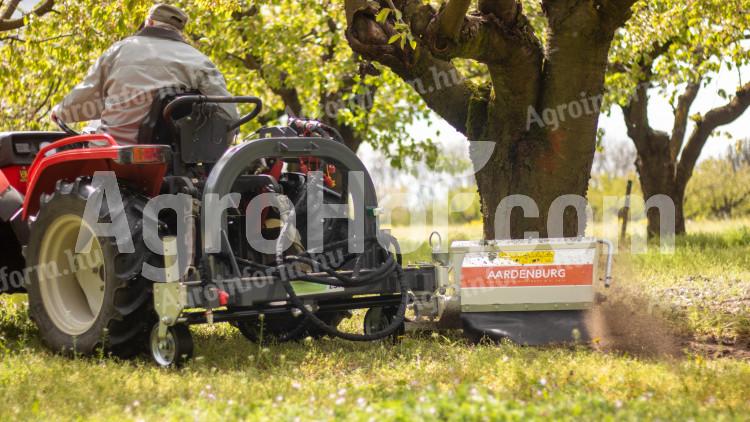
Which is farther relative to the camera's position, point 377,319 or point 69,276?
point 377,319

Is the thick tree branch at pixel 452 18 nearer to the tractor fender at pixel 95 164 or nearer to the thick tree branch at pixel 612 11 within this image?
the thick tree branch at pixel 612 11

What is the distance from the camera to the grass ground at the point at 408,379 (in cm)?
366

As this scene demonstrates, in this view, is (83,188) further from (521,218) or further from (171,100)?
(521,218)

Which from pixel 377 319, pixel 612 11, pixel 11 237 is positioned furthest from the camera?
pixel 612 11

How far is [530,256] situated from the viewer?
5594mm

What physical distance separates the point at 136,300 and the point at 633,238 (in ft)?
39.8

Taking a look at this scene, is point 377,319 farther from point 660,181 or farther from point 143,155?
point 660,181

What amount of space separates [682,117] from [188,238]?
12860mm

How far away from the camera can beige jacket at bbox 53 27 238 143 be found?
5.37 m

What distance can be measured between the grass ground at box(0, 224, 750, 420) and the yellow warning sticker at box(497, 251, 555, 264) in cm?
54

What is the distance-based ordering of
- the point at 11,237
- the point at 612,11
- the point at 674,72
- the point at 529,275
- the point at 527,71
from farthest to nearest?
the point at 674,72 < the point at 527,71 < the point at 612,11 < the point at 11,237 < the point at 529,275

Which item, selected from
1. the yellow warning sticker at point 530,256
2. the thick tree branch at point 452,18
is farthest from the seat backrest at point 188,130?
the thick tree branch at point 452,18

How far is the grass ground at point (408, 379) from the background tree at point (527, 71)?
A: 51.5 inches

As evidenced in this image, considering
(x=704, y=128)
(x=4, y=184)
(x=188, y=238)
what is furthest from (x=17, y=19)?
(x=704, y=128)
